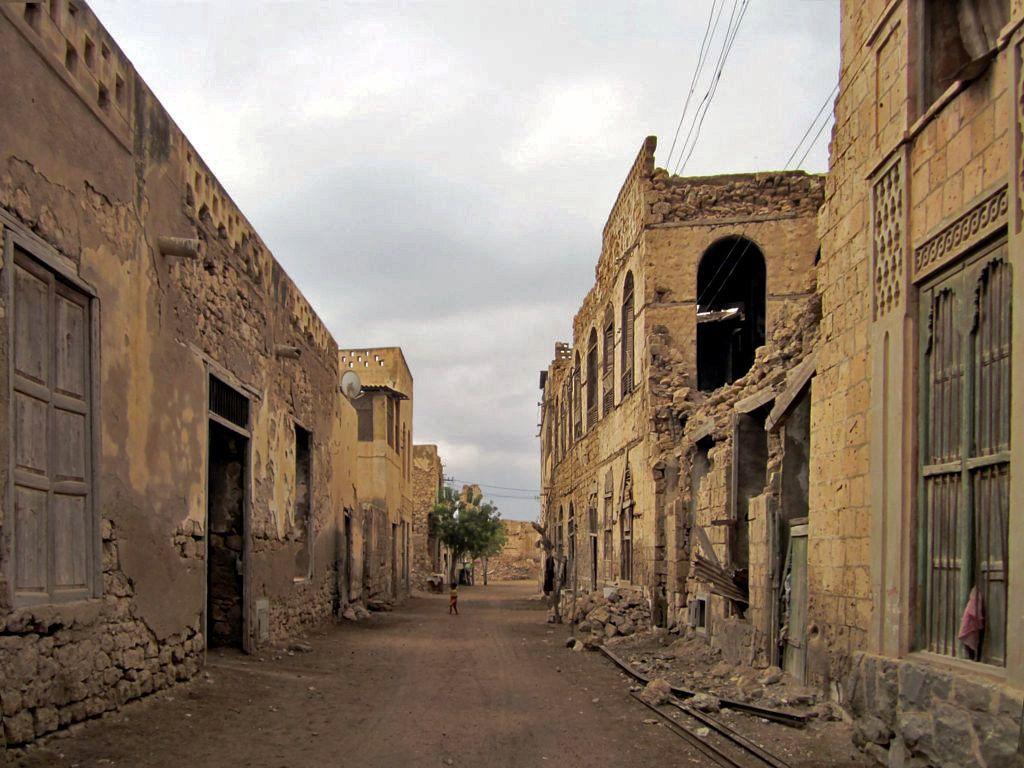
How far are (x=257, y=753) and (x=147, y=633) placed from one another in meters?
2.01

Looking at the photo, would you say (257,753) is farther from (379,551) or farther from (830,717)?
(379,551)

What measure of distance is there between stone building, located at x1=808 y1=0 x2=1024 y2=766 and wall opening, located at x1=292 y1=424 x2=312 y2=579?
395 inches

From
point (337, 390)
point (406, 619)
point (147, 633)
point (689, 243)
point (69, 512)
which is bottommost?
point (406, 619)

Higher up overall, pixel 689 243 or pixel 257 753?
pixel 689 243

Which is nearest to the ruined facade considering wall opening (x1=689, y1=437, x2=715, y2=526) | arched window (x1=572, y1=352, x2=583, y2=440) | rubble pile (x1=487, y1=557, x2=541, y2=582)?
rubble pile (x1=487, y1=557, x2=541, y2=582)

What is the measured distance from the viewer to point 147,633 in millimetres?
8672

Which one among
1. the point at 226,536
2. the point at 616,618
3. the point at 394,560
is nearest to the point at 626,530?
the point at 616,618

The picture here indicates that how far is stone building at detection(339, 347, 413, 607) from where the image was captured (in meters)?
24.9

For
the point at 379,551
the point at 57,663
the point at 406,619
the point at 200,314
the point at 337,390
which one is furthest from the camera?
the point at 379,551

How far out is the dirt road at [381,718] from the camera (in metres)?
7.16

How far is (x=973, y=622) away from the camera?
5.66 m

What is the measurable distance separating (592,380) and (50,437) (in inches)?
793

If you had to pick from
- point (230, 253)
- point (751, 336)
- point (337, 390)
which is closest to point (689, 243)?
point (751, 336)

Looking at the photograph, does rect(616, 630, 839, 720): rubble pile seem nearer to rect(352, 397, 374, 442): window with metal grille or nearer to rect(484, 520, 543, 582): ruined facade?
rect(352, 397, 374, 442): window with metal grille
